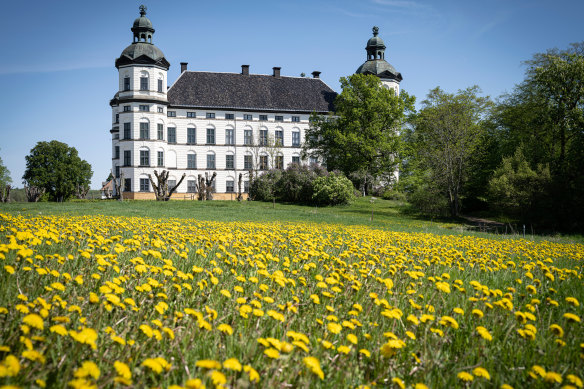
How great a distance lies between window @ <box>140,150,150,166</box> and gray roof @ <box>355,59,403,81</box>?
106ft

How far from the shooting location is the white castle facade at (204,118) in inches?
1826

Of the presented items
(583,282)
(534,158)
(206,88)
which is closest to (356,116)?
(534,158)

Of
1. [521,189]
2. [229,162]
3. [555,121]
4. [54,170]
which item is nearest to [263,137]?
[229,162]

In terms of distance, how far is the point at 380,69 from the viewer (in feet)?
174

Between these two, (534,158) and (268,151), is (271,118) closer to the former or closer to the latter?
(268,151)

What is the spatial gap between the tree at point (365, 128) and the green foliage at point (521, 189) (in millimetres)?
19256

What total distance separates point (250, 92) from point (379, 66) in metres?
19.6

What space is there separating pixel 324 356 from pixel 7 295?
2181mm

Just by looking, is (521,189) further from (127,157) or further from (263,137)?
(127,157)

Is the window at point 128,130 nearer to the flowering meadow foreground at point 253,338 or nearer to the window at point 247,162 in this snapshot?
the window at point 247,162

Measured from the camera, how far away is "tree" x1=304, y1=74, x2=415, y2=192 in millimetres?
42125

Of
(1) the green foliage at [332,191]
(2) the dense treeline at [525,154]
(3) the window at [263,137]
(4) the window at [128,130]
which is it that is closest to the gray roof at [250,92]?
(3) the window at [263,137]

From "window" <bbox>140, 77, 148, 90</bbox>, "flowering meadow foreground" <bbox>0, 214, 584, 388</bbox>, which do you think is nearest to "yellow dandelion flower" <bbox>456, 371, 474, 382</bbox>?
"flowering meadow foreground" <bbox>0, 214, 584, 388</bbox>

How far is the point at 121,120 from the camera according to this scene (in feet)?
153
